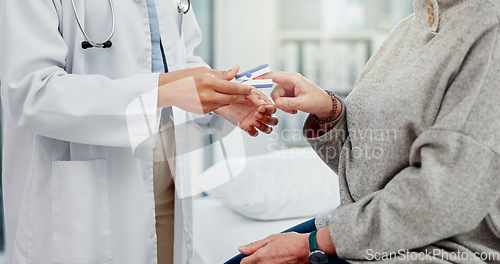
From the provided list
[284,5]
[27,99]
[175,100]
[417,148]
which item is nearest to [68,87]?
[27,99]

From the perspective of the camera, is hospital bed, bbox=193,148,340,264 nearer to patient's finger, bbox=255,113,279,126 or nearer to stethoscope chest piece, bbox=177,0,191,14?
patient's finger, bbox=255,113,279,126

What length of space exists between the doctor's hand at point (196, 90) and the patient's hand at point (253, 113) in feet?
0.32

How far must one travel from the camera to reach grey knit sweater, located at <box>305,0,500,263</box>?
712mm

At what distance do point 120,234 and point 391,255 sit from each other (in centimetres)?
55

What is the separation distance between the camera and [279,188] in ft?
4.98

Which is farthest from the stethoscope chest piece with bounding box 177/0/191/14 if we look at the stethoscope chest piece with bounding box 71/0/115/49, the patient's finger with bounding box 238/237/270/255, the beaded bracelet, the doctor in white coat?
the patient's finger with bounding box 238/237/270/255

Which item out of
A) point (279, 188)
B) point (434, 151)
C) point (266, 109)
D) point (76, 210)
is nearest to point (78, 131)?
point (76, 210)

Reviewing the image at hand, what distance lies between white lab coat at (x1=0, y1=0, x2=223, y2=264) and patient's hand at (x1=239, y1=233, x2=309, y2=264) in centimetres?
28

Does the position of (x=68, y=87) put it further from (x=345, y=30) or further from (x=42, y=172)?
(x=345, y=30)

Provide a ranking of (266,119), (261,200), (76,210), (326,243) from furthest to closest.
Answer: (261,200), (266,119), (76,210), (326,243)

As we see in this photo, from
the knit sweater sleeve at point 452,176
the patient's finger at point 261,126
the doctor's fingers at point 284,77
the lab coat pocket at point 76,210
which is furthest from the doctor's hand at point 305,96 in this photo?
the lab coat pocket at point 76,210

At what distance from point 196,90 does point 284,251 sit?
1.11 feet

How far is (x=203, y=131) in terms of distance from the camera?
115 centimetres

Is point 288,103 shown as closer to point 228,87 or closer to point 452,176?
point 228,87
